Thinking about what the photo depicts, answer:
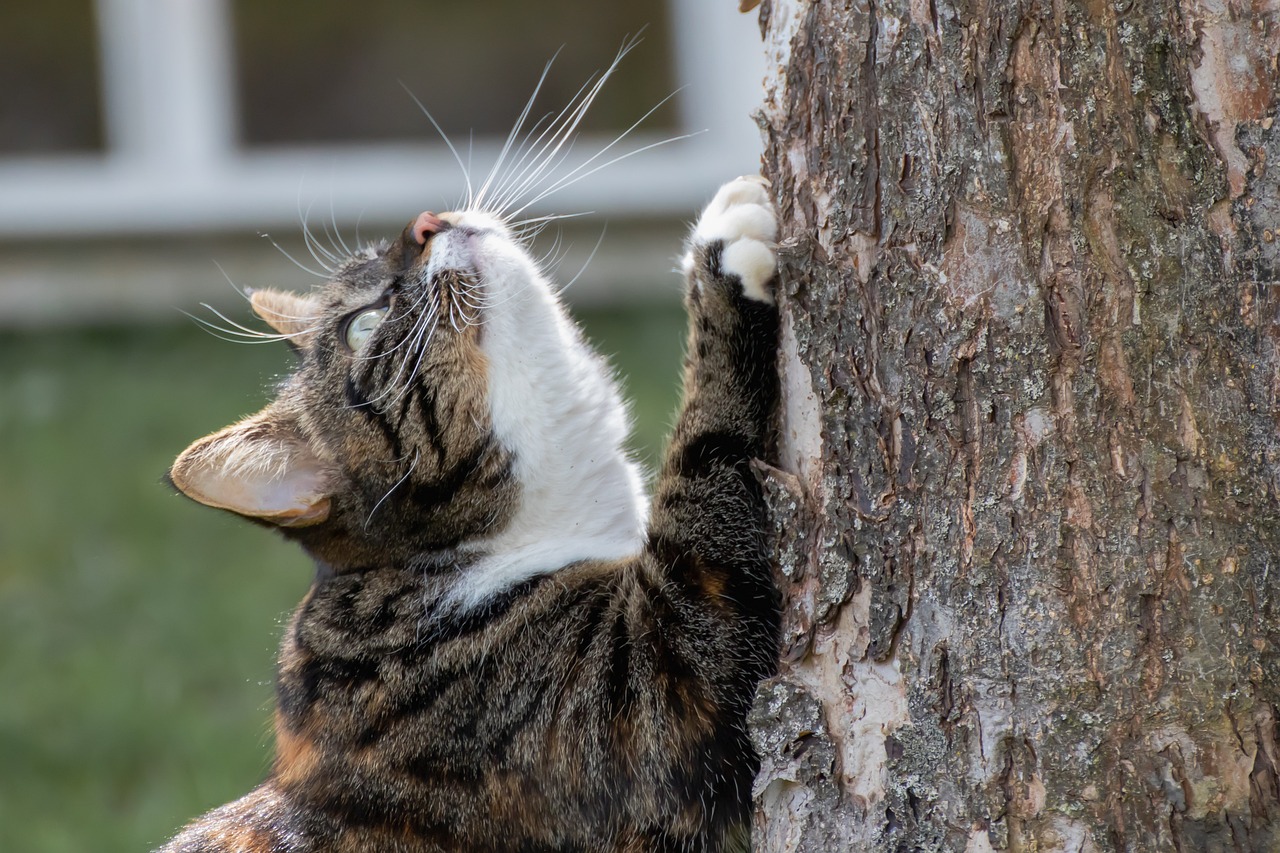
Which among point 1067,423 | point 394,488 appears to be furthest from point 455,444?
point 1067,423

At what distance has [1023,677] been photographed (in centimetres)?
160

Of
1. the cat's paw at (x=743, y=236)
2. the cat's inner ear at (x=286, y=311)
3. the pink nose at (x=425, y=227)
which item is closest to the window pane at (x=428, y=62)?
the cat's inner ear at (x=286, y=311)

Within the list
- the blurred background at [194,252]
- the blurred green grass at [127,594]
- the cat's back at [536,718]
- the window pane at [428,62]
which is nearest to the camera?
the cat's back at [536,718]

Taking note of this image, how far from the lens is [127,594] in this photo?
4535mm

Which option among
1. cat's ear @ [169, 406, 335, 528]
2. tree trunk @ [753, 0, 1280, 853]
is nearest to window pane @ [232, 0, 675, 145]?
cat's ear @ [169, 406, 335, 528]

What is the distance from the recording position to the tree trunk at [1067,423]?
1535 mm

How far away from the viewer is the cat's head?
241 centimetres

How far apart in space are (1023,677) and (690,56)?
695 centimetres

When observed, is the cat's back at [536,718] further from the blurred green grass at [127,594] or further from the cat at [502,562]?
the blurred green grass at [127,594]

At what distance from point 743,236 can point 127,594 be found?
330 centimetres

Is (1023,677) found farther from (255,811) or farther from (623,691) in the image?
(255,811)

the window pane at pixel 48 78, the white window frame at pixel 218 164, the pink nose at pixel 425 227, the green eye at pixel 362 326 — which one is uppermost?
the window pane at pixel 48 78

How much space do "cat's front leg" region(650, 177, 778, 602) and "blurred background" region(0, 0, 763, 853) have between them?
147 cm

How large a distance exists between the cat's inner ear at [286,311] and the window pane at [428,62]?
588cm
